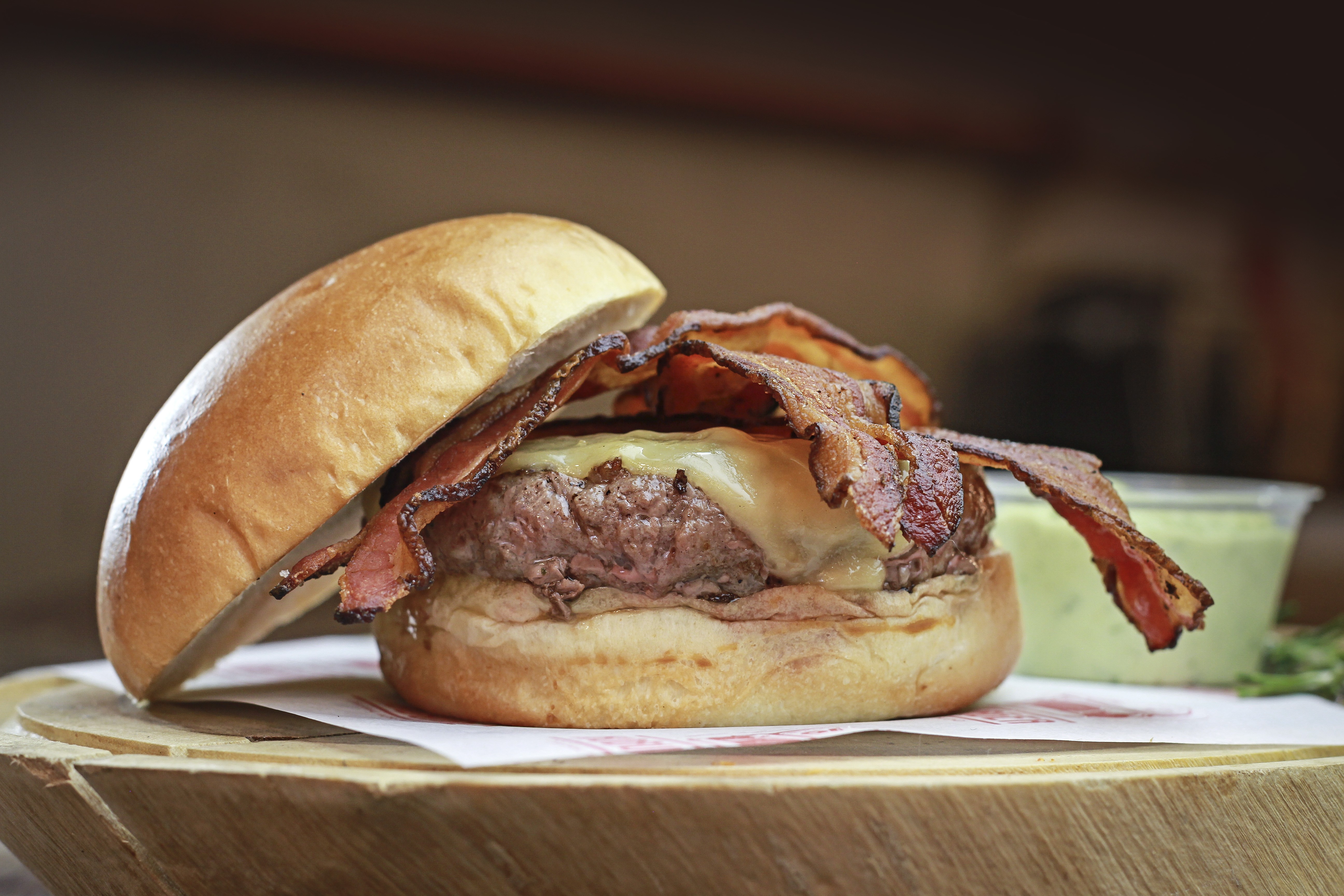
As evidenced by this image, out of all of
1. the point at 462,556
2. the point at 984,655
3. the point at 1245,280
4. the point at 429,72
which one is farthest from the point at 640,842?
the point at 1245,280

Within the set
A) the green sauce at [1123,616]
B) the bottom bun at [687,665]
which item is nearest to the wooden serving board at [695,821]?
the bottom bun at [687,665]

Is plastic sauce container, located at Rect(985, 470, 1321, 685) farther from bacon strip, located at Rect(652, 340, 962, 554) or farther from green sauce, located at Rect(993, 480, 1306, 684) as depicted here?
bacon strip, located at Rect(652, 340, 962, 554)

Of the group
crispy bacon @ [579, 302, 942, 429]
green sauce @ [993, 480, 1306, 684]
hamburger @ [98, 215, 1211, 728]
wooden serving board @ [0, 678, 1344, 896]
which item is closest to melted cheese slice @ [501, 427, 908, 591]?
hamburger @ [98, 215, 1211, 728]

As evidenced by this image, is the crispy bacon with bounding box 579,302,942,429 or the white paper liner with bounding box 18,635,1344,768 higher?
the crispy bacon with bounding box 579,302,942,429

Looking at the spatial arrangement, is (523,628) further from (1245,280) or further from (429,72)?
(1245,280)

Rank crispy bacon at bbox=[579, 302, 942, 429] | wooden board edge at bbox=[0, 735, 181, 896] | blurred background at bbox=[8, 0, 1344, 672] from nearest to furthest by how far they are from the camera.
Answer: wooden board edge at bbox=[0, 735, 181, 896], crispy bacon at bbox=[579, 302, 942, 429], blurred background at bbox=[8, 0, 1344, 672]

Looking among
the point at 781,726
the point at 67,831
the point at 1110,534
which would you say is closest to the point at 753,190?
the point at 1110,534

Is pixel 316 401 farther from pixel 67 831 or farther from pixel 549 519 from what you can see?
pixel 67 831
